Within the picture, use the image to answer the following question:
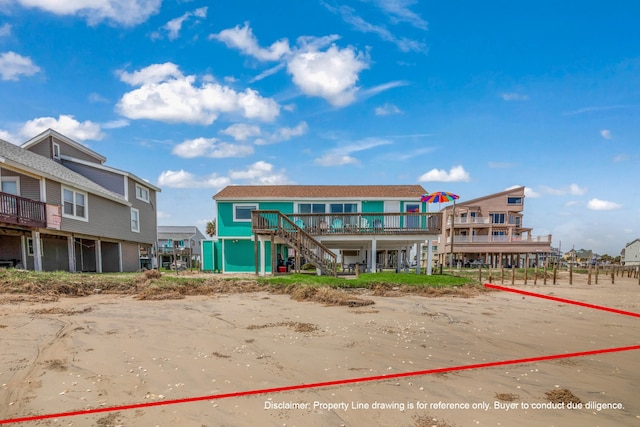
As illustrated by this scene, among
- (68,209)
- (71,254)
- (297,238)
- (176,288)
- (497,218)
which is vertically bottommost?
(176,288)

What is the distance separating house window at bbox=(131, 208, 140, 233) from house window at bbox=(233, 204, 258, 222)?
8.11 meters

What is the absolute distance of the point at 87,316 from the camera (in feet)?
29.9

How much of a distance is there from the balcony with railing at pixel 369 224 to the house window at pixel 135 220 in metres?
13.3

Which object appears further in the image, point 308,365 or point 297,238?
point 297,238

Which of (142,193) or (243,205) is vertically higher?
(142,193)

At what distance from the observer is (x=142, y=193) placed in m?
27.4

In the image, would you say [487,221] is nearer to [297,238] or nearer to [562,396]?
[297,238]

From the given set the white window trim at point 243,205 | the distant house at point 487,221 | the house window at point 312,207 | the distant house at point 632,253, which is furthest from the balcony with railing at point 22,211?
the distant house at point 632,253

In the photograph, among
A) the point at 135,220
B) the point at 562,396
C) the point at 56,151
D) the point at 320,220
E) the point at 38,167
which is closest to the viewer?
the point at 562,396

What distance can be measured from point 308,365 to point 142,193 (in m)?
25.9

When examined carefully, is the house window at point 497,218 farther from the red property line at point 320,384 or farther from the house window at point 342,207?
the red property line at point 320,384

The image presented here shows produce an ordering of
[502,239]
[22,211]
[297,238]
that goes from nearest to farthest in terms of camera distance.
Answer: [22,211]
[297,238]
[502,239]

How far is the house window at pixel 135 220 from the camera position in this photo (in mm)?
25566

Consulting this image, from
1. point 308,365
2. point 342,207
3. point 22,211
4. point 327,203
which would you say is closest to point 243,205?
point 327,203
